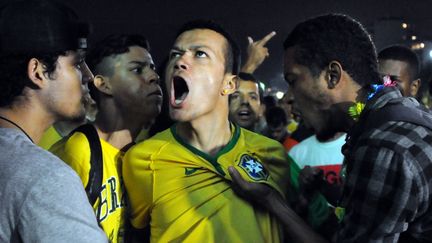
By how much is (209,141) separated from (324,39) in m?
0.87

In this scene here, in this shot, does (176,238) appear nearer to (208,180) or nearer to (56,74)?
(208,180)

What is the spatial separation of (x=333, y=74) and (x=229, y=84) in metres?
0.80

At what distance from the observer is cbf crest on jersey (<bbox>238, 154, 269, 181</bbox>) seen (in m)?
2.65

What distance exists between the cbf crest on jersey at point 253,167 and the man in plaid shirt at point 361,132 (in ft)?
0.49

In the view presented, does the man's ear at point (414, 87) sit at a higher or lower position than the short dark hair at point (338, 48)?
lower

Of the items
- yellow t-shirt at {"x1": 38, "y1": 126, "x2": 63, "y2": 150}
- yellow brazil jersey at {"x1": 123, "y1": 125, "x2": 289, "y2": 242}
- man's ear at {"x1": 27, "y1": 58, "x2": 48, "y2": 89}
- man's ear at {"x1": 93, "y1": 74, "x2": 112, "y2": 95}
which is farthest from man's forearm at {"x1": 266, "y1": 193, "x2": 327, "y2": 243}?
yellow t-shirt at {"x1": 38, "y1": 126, "x2": 63, "y2": 150}

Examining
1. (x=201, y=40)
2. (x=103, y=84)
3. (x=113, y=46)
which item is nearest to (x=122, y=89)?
(x=103, y=84)

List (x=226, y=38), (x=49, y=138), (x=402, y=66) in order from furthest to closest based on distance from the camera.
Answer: (x=402, y=66) < (x=49, y=138) < (x=226, y=38)

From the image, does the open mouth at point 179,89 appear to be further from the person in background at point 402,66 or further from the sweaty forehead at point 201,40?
the person in background at point 402,66

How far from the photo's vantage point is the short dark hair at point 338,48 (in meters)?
2.38

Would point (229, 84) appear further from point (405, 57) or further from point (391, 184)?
point (405, 57)

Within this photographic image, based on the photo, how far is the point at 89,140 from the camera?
2768 millimetres

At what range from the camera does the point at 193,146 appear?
2.79 metres

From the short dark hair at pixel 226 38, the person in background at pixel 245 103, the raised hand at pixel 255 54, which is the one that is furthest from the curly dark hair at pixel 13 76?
the person in background at pixel 245 103
